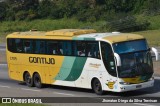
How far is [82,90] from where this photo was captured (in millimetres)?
26672

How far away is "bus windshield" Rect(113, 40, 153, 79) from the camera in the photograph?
23.7 meters

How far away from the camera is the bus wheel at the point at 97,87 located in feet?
80.8

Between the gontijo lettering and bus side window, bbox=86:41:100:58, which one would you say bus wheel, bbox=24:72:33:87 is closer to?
the gontijo lettering

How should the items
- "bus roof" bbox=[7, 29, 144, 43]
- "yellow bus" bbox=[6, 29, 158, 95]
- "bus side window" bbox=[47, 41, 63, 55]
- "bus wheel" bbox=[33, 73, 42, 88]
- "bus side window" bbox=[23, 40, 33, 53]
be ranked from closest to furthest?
"yellow bus" bbox=[6, 29, 158, 95]
"bus roof" bbox=[7, 29, 144, 43]
"bus side window" bbox=[47, 41, 63, 55]
"bus wheel" bbox=[33, 73, 42, 88]
"bus side window" bbox=[23, 40, 33, 53]

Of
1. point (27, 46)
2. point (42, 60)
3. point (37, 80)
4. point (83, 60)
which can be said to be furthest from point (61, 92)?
point (27, 46)

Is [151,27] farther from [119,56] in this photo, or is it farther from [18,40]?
[119,56]

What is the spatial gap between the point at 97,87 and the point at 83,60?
1428 millimetres

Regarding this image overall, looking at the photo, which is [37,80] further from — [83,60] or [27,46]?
[83,60]

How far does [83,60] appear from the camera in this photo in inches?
1003

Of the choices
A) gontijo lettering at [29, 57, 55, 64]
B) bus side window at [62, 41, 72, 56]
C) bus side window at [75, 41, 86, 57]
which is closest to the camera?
bus side window at [75, 41, 86, 57]

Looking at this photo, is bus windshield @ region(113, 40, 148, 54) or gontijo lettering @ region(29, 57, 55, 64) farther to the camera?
gontijo lettering @ region(29, 57, 55, 64)

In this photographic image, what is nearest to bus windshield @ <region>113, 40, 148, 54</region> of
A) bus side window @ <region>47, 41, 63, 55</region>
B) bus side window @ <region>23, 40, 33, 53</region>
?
bus side window @ <region>47, 41, 63, 55</region>

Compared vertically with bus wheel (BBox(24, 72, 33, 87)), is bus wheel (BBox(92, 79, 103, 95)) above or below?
above

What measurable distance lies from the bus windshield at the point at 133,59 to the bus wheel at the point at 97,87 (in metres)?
1.39
